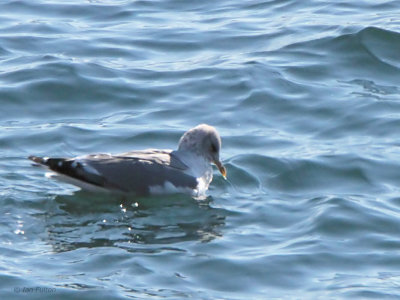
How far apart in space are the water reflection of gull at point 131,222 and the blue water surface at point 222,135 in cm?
2

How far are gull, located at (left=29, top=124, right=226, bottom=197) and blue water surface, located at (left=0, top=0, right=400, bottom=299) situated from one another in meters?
0.14

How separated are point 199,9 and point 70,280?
8.99m

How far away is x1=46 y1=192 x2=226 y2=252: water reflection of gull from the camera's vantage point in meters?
9.64

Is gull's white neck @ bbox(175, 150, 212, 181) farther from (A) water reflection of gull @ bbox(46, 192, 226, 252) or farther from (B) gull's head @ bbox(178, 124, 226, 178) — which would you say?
(A) water reflection of gull @ bbox(46, 192, 226, 252)

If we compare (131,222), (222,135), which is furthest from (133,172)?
(222,135)

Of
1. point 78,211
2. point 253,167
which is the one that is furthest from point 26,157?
point 253,167

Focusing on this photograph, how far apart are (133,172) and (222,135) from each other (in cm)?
201

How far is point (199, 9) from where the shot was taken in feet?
56.3

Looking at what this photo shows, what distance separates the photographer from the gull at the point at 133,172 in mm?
10555

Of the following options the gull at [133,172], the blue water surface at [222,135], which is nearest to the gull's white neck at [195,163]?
the gull at [133,172]

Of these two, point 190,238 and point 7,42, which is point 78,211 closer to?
point 190,238

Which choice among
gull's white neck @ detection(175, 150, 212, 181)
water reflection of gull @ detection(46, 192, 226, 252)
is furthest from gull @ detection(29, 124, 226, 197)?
water reflection of gull @ detection(46, 192, 226, 252)

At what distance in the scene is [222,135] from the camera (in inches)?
492

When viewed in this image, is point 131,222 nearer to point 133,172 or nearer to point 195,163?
point 133,172
